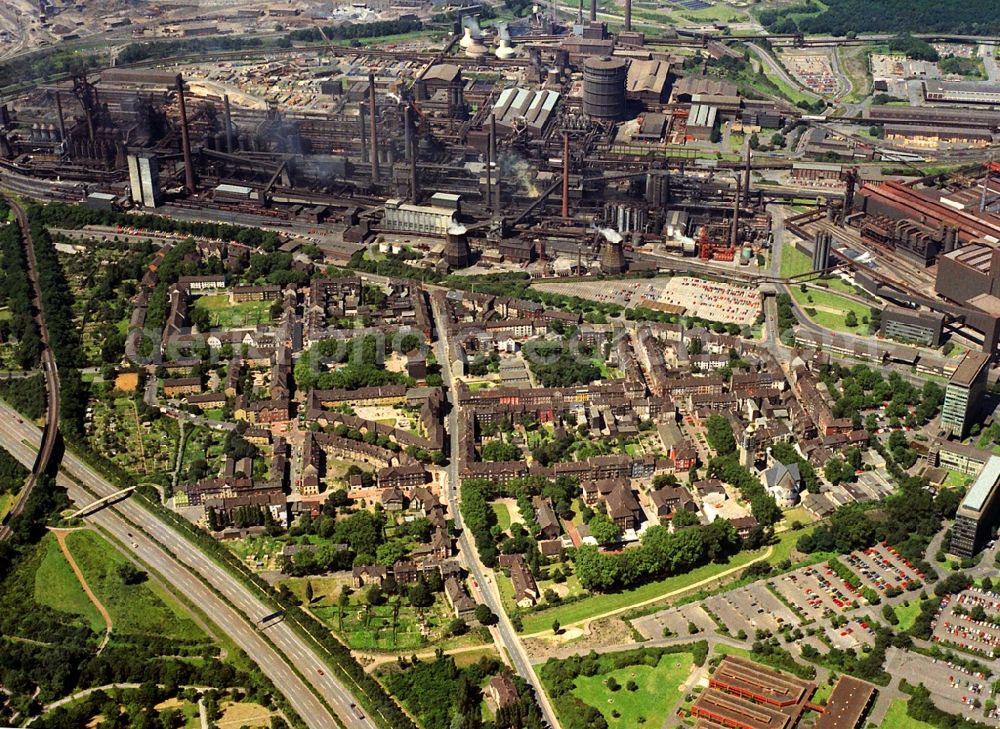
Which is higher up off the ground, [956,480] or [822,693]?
[956,480]

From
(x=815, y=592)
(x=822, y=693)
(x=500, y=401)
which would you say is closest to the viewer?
(x=822, y=693)

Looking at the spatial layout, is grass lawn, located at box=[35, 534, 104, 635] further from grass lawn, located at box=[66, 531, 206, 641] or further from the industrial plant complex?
grass lawn, located at box=[66, 531, 206, 641]

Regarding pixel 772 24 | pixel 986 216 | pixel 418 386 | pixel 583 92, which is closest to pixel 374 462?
pixel 418 386

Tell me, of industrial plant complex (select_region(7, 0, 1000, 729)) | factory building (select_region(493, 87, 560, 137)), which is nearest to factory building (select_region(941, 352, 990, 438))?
industrial plant complex (select_region(7, 0, 1000, 729))

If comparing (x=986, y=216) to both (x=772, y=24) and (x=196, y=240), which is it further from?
(x=772, y=24)

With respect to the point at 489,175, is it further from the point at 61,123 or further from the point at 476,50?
the point at 476,50

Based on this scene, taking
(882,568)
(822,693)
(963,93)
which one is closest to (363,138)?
(963,93)
